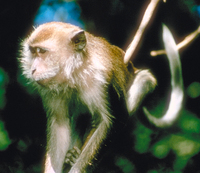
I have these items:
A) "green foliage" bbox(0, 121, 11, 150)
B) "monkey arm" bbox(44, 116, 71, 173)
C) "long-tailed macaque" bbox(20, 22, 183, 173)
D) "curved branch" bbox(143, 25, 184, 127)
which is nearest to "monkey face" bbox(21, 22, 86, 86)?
"long-tailed macaque" bbox(20, 22, 183, 173)

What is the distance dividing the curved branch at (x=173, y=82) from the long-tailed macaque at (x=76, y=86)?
0.37 m

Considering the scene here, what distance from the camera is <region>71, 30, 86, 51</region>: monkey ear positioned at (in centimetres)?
253

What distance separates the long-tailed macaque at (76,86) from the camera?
259 centimetres

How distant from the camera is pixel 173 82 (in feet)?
9.54

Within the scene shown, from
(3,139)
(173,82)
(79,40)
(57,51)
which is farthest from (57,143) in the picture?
(3,139)

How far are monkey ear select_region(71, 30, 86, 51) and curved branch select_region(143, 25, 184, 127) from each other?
801 millimetres

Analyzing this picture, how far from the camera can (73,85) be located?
2672 mm

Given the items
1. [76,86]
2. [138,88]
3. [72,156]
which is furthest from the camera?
[138,88]

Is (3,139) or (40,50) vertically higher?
(40,50)

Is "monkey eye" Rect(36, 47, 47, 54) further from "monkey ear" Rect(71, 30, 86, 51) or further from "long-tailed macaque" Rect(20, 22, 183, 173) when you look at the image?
"monkey ear" Rect(71, 30, 86, 51)

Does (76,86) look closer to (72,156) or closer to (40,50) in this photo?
(40,50)

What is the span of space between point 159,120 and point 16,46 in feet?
7.49

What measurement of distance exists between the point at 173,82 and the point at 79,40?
106cm

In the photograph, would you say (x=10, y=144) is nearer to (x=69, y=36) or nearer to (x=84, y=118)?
(x=84, y=118)
